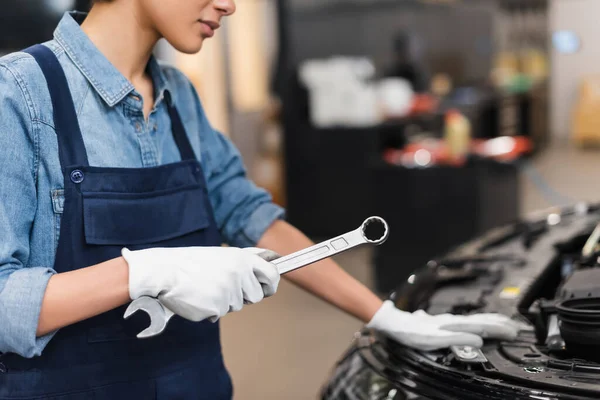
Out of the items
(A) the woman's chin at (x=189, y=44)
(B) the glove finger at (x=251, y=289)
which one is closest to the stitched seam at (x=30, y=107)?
(A) the woman's chin at (x=189, y=44)

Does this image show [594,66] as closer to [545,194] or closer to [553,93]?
[553,93]

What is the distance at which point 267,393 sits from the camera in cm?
306

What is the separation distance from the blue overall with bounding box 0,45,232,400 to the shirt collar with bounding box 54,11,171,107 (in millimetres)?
43

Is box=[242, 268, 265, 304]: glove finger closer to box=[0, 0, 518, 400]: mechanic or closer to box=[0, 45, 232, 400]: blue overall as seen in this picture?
box=[0, 0, 518, 400]: mechanic

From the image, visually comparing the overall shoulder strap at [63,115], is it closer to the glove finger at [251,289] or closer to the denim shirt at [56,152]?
the denim shirt at [56,152]

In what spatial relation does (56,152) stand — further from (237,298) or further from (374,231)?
(374,231)

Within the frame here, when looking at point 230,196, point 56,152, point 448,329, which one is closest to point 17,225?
point 56,152

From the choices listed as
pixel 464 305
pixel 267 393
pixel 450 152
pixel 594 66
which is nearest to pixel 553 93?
pixel 594 66

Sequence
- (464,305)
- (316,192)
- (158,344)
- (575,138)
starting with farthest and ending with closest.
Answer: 1. (575,138)
2. (316,192)
3. (464,305)
4. (158,344)

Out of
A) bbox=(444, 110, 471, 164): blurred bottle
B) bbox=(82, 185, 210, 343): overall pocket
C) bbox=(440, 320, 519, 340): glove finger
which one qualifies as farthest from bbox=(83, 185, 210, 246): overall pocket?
bbox=(444, 110, 471, 164): blurred bottle

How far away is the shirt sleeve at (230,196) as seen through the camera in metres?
1.43

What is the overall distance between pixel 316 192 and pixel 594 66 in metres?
6.91

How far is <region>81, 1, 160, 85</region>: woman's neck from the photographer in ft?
3.99

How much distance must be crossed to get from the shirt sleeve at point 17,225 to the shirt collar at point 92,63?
135mm
